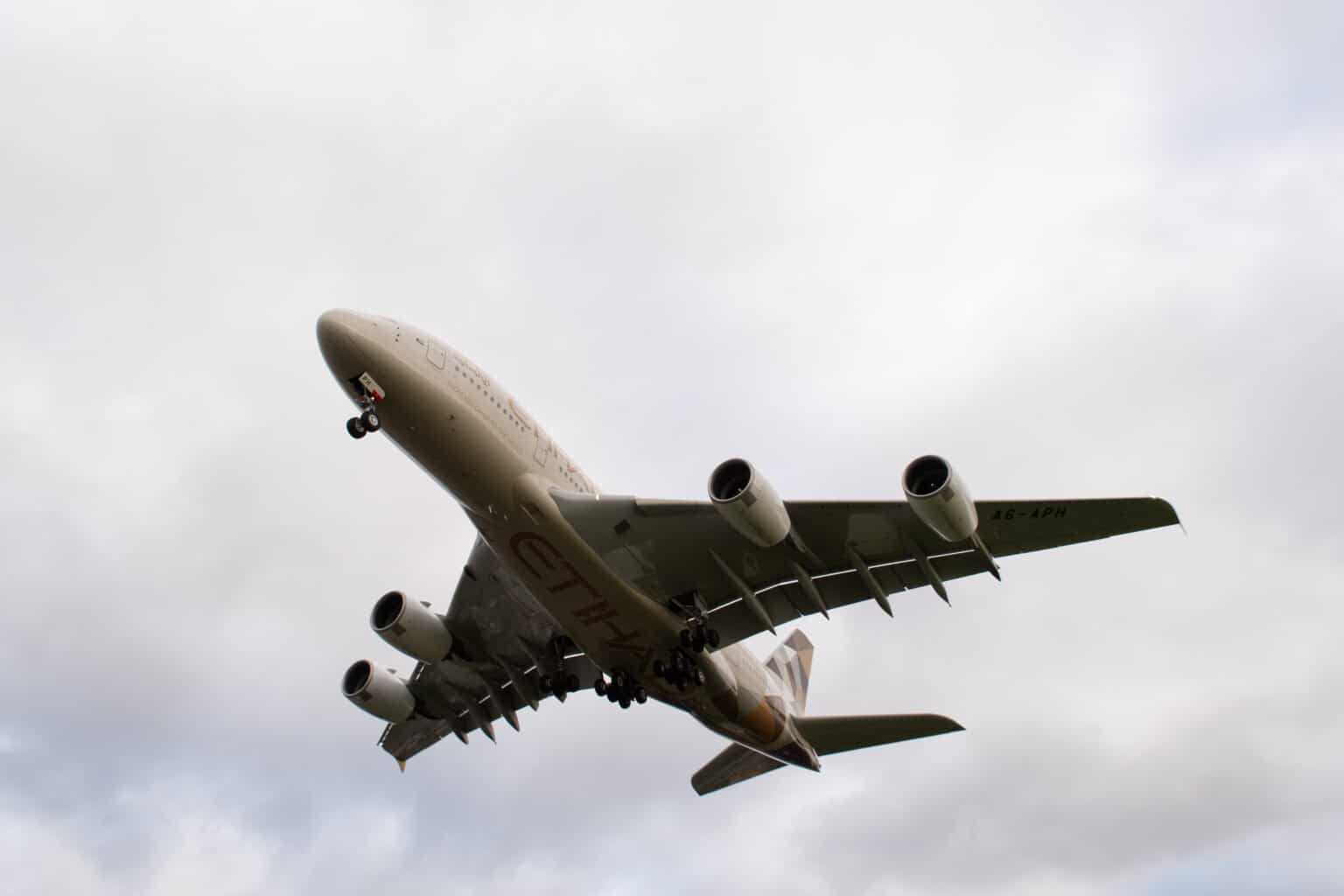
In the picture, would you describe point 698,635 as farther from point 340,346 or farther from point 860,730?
point 340,346

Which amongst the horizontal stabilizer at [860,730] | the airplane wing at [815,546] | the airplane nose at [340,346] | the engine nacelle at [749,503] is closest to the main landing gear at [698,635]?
the airplane wing at [815,546]

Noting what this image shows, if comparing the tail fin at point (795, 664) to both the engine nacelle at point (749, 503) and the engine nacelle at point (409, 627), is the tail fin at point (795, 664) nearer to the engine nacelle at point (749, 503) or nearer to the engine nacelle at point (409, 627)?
the engine nacelle at point (409, 627)

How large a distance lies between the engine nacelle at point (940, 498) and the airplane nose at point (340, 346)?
923 centimetres

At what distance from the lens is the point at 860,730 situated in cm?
2847

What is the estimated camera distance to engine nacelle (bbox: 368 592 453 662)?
27.0 meters

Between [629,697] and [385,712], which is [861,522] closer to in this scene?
Answer: [629,697]

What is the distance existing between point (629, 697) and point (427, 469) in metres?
7.14

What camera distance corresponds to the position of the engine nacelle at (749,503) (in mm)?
20953

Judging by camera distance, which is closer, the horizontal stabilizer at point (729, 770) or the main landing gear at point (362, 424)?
the main landing gear at point (362, 424)

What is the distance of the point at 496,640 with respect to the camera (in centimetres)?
2819

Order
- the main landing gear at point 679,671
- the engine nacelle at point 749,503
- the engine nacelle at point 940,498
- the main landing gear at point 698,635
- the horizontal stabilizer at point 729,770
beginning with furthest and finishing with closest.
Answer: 1. the horizontal stabilizer at point 729,770
2. the main landing gear at point 679,671
3. the main landing gear at point 698,635
4. the engine nacelle at point 749,503
5. the engine nacelle at point 940,498

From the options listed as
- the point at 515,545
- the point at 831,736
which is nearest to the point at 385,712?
the point at 515,545

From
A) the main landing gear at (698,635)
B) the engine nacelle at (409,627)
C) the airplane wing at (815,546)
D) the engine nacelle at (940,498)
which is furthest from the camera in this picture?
the engine nacelle at (409,627)

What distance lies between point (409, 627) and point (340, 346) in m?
8.39
